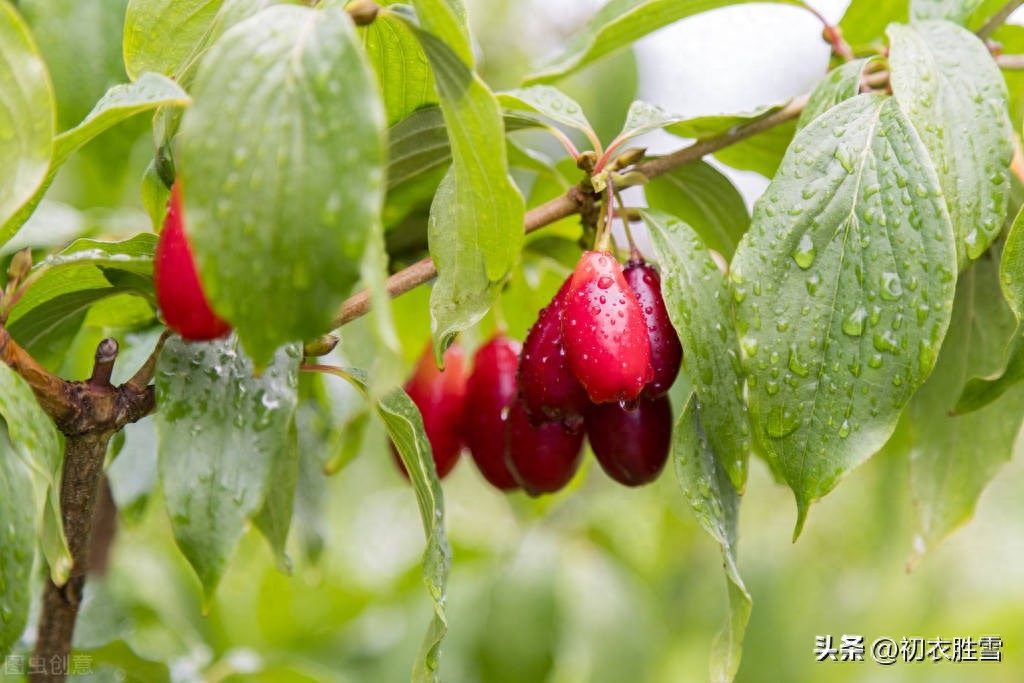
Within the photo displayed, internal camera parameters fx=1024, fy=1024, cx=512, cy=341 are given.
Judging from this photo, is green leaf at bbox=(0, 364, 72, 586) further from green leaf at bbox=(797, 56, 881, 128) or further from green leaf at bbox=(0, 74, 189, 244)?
green leaf at bbox=(797, 56, 881, 128)

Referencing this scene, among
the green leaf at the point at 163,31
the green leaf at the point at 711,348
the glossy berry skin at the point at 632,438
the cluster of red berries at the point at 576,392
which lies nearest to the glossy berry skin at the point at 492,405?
the cluster of red berries at the point at 576,392

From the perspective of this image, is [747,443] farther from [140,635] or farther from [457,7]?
[140,635]

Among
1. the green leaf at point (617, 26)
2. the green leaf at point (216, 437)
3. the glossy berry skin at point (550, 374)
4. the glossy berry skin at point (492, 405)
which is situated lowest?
the glossy berry skin at point (492, 405)

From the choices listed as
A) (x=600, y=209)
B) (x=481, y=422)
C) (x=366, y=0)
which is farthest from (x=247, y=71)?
(x=481, y=422)

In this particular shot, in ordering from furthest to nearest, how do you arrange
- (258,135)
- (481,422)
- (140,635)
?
(140,635), (481,422), (258,135)

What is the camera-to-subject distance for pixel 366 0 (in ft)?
1.68

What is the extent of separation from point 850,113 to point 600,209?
0.54 ft

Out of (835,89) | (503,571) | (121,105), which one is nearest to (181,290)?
(121,105)

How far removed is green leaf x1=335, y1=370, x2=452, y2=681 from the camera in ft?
1.79

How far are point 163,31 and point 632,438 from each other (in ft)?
1.23

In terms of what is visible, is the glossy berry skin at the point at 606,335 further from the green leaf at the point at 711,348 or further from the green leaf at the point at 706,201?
the green leaf at the point at 706,201

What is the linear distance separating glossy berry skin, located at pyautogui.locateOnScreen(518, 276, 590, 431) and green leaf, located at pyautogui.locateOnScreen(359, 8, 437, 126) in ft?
0.50

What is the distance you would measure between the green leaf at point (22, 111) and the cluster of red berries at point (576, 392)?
0.93ft

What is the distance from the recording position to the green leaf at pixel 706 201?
74 cm
